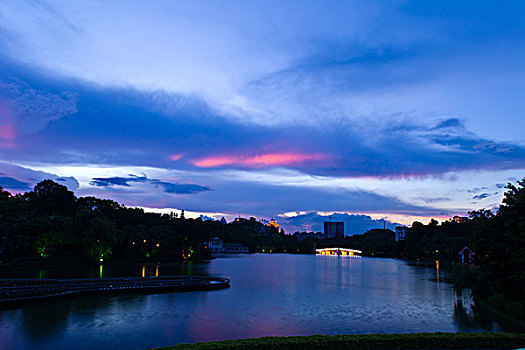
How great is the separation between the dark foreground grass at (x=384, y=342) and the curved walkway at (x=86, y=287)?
20.5 meters

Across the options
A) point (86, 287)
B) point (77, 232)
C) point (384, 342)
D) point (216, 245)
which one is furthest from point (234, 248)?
point (384, 342)

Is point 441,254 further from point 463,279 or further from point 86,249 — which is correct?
point 86,249

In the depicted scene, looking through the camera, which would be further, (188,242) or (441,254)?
(441,254)

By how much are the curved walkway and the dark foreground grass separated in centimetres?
2047

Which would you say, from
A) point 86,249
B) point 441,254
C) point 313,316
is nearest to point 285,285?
point 313,316

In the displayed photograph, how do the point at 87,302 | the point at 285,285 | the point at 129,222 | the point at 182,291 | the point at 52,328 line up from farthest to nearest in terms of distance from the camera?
the point at 129,222 < the point at 285,285 < the point at 182,291 < the point at 87,302 < the point at 52,328

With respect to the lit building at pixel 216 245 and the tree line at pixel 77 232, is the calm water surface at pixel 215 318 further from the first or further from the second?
the lit building at pixel 216 245

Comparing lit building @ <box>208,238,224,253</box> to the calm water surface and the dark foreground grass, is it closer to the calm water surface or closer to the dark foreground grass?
the calm water surface

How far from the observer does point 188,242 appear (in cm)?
9619

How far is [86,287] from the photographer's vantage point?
34.9 metres

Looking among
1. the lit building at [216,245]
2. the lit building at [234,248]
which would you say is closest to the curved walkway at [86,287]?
the lit building at [216,245]

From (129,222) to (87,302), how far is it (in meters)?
63.9

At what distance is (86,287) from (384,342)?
1096 inches

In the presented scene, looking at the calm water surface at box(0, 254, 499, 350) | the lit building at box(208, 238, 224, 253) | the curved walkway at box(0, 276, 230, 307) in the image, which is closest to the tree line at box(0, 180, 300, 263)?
the curved walkway at box(0, 276, 230, 307)
